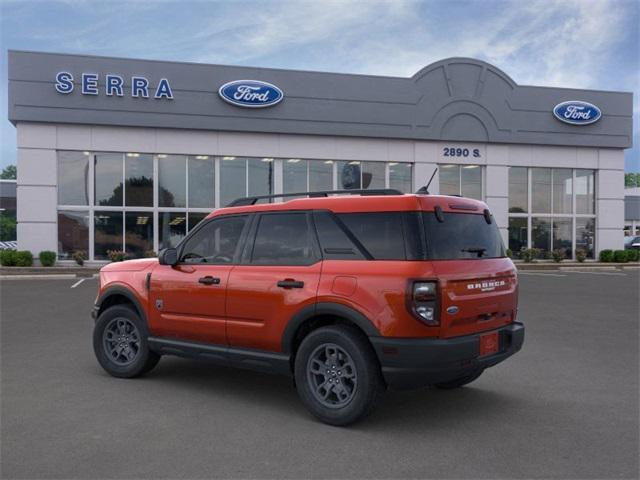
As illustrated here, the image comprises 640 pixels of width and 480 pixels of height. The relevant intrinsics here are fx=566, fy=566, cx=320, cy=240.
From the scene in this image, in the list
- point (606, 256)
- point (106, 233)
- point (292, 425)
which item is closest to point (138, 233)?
point (106, 233)

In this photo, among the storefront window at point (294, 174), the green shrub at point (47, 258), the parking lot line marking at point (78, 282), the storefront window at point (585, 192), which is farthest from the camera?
the storefront window at point (585, 192)

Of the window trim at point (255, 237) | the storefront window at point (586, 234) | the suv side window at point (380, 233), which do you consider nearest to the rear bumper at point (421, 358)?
the suv side window at point (380, 233)

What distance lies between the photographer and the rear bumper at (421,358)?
4.38 m

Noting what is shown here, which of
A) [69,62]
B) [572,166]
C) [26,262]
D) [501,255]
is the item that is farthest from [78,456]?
[572,166]

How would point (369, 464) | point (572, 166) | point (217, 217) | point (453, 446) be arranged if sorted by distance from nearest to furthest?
1. point (369, 464)
2. point (453, 446)
3. point (217, 217)
4. point (572, 166)

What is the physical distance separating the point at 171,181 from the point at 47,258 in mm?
5924

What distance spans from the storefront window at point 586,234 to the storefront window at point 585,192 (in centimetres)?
51

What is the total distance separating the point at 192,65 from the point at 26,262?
35.4ft

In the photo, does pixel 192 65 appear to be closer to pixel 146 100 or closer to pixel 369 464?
pixel 146 100

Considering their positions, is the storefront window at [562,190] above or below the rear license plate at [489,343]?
above

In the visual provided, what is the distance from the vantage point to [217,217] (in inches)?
236

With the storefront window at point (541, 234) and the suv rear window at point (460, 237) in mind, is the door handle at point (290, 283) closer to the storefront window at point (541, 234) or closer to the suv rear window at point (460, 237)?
the suv rear window at point (460, 237)

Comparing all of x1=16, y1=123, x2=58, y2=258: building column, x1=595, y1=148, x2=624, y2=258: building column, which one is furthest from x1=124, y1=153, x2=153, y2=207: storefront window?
x1=595, y1=148, x2=624, y2=258: building column

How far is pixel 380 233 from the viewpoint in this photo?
4727mm
